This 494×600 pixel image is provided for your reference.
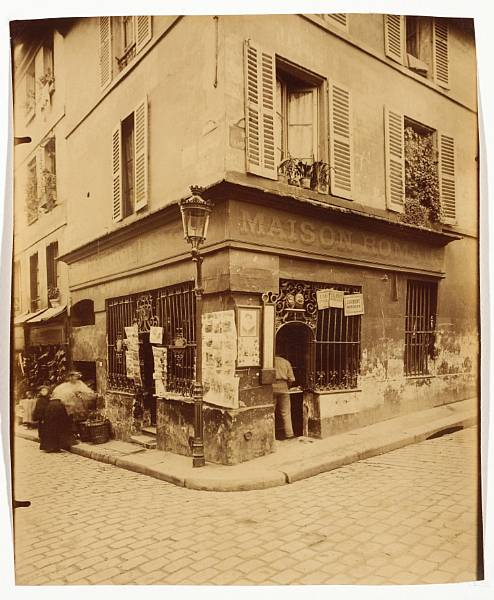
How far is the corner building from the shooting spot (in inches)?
138

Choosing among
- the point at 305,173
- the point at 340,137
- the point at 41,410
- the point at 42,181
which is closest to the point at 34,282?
the point at 42,181

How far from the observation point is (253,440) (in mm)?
3572

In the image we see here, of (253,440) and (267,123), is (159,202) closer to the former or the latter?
(267,123)

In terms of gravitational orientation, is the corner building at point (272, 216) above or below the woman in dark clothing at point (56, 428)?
above

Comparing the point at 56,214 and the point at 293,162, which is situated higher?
the point at 293,162

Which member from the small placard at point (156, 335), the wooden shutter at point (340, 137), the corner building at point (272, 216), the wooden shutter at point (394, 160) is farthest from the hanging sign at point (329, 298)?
the small placard at point (156, 335)

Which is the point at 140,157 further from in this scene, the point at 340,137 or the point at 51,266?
the point at 340,137

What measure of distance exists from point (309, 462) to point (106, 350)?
1.73m

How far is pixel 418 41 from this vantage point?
145 inches

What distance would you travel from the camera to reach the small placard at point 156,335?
3.67m

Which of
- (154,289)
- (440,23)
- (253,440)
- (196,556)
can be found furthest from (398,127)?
(196,556)

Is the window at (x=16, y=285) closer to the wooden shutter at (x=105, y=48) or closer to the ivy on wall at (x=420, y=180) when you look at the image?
the wooden shutter at (x=105, y=48)

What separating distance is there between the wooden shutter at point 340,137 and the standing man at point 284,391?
1397mm

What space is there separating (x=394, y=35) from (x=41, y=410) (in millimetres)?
3777
